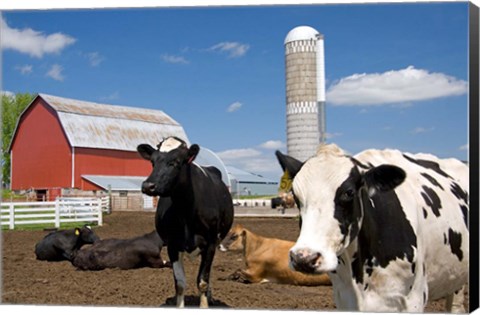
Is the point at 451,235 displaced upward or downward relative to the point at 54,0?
downward

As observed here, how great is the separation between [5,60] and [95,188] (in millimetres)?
6978

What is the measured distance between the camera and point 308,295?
687 centimetres

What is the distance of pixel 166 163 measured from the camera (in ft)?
18.9

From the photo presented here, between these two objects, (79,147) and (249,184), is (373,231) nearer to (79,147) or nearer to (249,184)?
(249,184)

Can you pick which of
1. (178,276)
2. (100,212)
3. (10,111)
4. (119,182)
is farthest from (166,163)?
(100,212)

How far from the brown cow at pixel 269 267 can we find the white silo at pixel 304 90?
1.15 metres

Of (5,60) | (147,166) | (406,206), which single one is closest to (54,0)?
(5,60)

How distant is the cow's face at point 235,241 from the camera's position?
8414mm

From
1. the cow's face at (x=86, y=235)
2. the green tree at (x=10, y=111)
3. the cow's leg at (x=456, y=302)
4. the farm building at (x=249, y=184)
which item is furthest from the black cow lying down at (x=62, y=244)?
the cow's leg at (x=456, y=302)

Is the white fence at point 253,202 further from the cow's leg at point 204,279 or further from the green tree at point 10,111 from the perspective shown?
the cow's leg at point 204,279

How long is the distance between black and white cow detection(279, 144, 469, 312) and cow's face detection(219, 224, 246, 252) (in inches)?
173

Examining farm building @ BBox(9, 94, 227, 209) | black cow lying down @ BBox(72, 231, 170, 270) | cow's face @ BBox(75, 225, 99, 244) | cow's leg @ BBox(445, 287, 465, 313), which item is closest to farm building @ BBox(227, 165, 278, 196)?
black cow lying down @ BBox(72, 231, 170, 270)

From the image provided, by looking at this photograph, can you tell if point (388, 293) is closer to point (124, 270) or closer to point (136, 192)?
point (124, 270)

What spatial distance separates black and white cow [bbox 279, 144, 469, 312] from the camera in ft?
10.8
